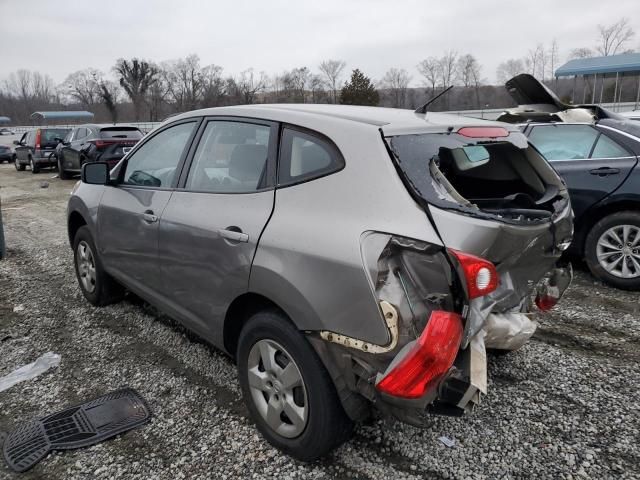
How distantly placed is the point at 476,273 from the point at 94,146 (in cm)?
1500

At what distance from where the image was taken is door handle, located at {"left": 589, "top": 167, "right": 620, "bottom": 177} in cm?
494

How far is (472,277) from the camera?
6.39 ft

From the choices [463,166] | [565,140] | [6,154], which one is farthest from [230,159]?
[6,154]

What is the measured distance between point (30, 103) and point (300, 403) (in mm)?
94334

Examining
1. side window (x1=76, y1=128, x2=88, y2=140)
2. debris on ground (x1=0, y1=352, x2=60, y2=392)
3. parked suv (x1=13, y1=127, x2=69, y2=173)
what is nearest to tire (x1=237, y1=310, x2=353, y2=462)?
debris on ground (x1=0, y1=352, x2=60, y2=392)

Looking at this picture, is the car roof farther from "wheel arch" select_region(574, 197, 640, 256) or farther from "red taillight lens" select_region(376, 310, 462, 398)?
"wheel arch" select_region(574, 197, 640, 256)

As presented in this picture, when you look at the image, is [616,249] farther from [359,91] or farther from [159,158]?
[359,91]

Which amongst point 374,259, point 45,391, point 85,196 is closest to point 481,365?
point 374,259

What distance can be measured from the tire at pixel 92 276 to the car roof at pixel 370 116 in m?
2.18

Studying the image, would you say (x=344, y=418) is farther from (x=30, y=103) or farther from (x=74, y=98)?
(x=30, y=103)

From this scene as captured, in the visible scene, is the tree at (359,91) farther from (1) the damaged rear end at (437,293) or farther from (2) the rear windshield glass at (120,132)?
(1) the damaged rear end at (437,293)

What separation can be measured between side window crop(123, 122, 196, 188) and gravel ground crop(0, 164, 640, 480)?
4.32 ft

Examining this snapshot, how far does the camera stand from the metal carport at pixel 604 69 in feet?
98.4

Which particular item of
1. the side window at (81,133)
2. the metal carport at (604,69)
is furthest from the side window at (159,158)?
the metal carport at (604,69)
